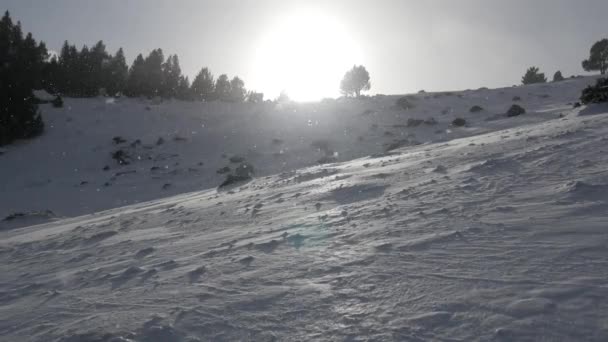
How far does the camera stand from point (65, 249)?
6133 millimetres

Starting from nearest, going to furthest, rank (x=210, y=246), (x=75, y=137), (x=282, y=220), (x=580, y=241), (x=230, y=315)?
(x=230, y=315), (x=580, y=241), (x=210, y=246), (x=282, y=220), (x=75, y=137)

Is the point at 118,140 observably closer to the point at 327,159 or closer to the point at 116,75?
the point at 327,159

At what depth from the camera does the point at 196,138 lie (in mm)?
21250

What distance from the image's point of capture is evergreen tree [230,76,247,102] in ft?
129

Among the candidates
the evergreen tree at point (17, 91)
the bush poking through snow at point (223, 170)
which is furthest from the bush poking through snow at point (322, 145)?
the evergreen tree at point (17, 91)

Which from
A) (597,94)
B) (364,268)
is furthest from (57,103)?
(364,268)

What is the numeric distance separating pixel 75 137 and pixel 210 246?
2027 centimetres

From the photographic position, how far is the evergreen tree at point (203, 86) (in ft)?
117

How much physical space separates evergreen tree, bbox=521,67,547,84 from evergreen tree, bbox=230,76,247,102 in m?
25.2

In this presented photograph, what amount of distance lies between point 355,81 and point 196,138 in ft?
78.0

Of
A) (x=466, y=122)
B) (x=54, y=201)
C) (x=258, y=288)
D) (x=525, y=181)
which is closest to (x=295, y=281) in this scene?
(x=258, y=288)

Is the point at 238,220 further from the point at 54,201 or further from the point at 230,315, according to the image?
the point at 54,201

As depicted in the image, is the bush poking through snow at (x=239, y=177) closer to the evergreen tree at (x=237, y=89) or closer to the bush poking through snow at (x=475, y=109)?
the bush poking through snow at (x=475, y=109)

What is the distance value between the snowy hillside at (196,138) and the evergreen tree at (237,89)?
11078mm
